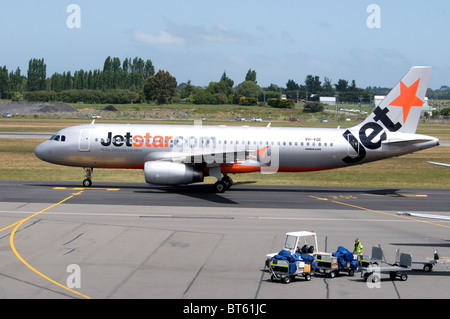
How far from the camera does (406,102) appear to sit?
4359 centimetres

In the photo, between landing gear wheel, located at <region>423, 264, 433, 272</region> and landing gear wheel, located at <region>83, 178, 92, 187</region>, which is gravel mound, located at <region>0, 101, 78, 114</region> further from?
landing gear wheel, located at <region>423, 264, 433, 272</region>

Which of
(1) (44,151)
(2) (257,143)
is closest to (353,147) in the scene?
(2) (257,143)

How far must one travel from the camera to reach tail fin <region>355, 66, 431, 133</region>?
43312mm

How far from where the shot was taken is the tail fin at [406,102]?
43312mm

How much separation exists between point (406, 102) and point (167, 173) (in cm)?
1876

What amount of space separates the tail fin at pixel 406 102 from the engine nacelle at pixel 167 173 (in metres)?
15.1

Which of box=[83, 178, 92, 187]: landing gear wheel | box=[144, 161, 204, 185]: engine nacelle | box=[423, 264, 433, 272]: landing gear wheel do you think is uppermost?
box=[144, 161, 204, 185]: engine nacelle

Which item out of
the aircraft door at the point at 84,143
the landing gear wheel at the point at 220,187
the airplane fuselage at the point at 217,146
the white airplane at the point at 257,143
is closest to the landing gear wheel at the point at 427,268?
the white airplane at the point at 257,143

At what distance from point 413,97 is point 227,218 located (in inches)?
771

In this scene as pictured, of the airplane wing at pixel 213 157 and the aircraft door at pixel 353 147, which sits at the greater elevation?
the aircraft door at pixel 353 147

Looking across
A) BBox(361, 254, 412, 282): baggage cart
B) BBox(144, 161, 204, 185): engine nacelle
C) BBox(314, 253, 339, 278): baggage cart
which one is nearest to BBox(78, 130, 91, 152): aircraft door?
BBox(144, 161, 204, 185): engine nacelle

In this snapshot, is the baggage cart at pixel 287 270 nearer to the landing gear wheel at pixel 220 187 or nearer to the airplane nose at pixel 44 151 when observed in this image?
the landing gear wheel at pixel 220 187

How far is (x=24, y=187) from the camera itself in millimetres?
42656
